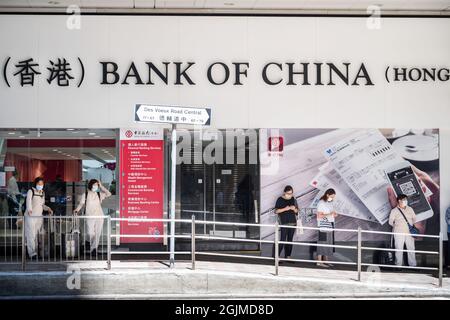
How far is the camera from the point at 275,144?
13.9 meters

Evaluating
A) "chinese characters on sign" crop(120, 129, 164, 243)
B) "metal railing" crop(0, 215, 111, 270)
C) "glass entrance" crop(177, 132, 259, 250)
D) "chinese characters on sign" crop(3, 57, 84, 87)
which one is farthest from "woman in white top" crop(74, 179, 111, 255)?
"chinese characters on sign" crop(3, 57, 84, 87)

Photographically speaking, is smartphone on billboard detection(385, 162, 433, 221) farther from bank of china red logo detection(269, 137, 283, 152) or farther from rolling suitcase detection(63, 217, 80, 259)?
rolling suitcase detection(63, 217, 80, 259)

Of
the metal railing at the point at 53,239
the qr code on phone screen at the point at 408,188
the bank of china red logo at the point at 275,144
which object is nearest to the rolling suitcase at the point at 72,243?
the metal railing at the point at 53,239

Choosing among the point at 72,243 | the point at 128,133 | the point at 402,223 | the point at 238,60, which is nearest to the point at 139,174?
the point at 128,133

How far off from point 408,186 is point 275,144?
300cm

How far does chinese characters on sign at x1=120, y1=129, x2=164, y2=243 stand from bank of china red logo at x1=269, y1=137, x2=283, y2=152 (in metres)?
2.33

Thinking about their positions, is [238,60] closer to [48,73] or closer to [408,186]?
[48,73]

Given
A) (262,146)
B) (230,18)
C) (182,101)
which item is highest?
(230,18)

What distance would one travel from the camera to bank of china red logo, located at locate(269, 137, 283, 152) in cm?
1392

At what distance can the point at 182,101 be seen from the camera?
1387 centimetres

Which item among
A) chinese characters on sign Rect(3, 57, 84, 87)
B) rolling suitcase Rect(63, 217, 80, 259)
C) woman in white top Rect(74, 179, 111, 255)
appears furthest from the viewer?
chinese characters on sign Rect(3, 57, 84, 87)
